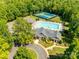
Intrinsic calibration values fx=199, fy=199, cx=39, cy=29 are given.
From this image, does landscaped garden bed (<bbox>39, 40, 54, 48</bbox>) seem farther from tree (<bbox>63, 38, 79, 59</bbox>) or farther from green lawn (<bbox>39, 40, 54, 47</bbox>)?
tree (<bbox>63, 38, 79, 59</bbox>)

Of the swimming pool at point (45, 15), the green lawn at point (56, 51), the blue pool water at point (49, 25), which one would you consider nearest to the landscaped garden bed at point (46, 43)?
the green lawn at point (56, 51)

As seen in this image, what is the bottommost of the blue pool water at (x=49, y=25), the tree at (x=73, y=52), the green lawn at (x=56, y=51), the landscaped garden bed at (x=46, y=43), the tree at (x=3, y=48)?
the green lawn at (x=56, y=51)

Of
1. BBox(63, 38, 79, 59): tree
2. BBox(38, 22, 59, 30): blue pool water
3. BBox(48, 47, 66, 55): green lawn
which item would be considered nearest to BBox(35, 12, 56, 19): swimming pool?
BBox(38, 22, 59, 30): blue pool water

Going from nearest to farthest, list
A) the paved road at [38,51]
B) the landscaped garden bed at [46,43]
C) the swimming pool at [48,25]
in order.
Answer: the paved road at [38,51] < the landscaped garden bed at [46,43] < the swimming pool at [48,25]

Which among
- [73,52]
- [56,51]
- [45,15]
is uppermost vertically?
[73,52]

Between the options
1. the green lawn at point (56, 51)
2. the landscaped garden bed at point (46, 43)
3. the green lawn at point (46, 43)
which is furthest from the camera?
the green lawn at point (46, 43)

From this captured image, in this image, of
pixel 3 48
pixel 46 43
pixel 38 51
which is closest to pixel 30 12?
pixel 46 43

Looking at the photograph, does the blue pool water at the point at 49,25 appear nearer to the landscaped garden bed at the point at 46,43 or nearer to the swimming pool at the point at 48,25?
the swimming pool at the point at 48,25

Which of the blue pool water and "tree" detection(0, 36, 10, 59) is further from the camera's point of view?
the blue pool water

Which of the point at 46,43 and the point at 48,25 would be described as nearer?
the point at 46,43

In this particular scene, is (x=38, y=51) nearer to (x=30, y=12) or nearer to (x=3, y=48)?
(x=3, y=48)

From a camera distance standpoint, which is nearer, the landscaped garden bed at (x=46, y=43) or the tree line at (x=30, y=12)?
the tree line at (x=30, y=12)

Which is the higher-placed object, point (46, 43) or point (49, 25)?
point (49, 25)

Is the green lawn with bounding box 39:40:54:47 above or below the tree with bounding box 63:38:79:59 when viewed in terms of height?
below
